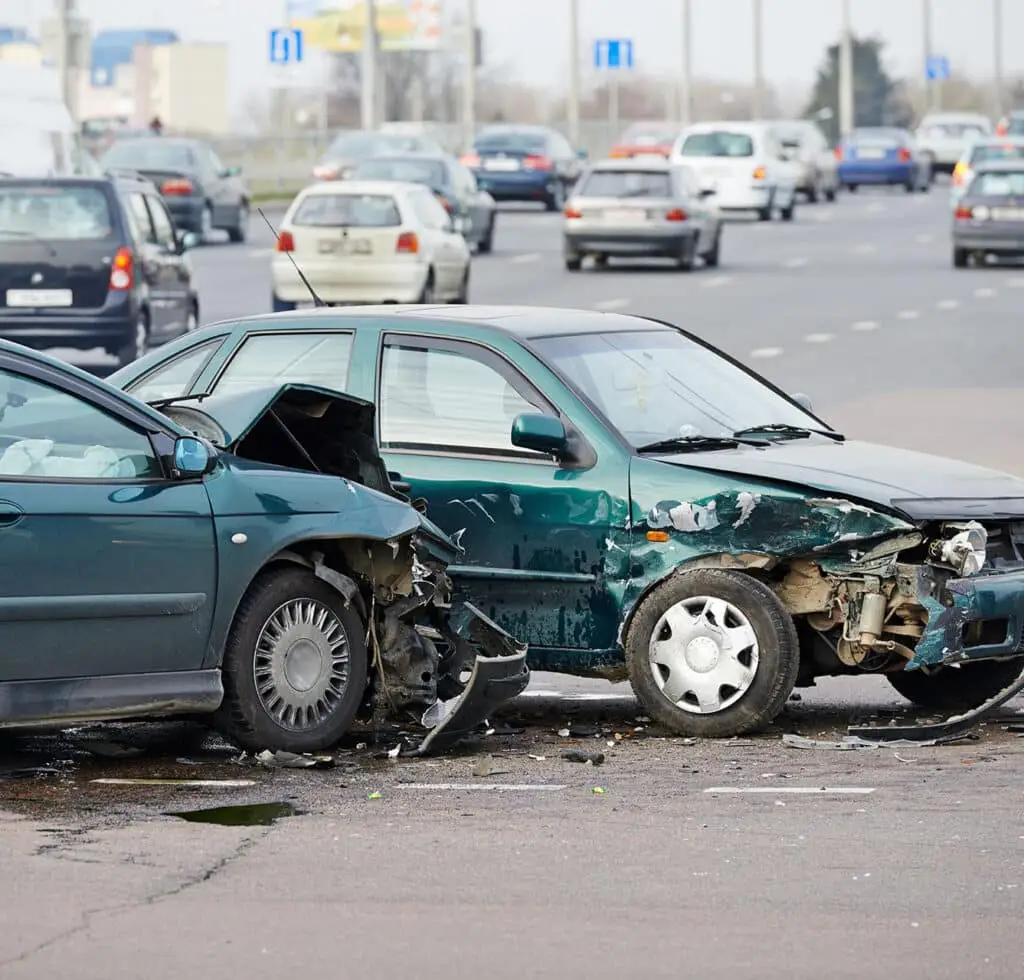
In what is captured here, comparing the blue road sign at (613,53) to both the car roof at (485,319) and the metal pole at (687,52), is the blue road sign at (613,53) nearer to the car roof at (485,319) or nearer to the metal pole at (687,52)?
the metal pole at (687,52)

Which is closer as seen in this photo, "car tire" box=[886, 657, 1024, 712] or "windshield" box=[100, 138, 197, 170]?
"car tire" box=[886, 657, 1024, 712]

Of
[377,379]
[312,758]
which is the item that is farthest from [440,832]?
[377,379]

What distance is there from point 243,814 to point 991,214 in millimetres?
31999

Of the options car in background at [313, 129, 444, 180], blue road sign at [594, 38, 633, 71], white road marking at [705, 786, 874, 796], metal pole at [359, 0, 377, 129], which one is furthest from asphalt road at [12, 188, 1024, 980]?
blue road sign at [594, 38, 633, 71]

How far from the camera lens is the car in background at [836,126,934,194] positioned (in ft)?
→ 232

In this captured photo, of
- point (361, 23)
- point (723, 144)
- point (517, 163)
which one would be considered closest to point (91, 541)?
point (723, 144)

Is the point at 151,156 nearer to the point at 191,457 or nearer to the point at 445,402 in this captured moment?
the point at 445,402

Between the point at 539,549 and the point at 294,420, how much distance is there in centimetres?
95

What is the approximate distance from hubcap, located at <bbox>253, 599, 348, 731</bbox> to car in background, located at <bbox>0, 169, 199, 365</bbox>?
1523 centimetres

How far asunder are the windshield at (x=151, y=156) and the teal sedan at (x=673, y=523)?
1332 inches

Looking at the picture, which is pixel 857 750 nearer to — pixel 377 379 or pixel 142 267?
pixel 377 379

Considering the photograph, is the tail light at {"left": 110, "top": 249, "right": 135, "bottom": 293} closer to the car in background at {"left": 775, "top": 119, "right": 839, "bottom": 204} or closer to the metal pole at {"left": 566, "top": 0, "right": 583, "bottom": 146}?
the car in background at {"left": 775, "top": 119, "right": 839, "bottom": 204}

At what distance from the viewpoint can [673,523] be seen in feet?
29.7

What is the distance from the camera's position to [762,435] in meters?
9.83
